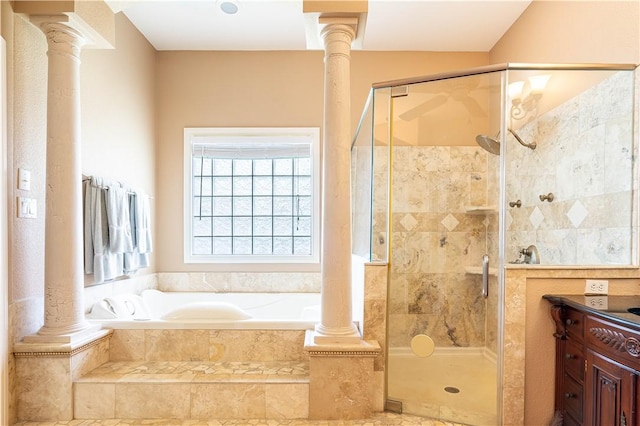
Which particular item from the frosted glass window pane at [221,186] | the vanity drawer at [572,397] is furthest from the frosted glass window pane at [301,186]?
the vanity drawer at [572,397]

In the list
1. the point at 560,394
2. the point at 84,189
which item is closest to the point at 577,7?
the point at 560,394

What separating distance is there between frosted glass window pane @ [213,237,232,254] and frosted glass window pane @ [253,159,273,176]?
0.74 m

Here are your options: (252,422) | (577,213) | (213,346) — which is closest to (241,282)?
(213,346)

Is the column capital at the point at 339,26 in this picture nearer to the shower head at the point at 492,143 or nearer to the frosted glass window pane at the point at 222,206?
the shower head at the point at 492,143

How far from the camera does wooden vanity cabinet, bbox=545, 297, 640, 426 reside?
1.44m

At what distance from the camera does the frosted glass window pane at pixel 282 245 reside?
3812mm

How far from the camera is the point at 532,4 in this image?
296cm

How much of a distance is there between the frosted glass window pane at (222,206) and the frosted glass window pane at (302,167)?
76 cm

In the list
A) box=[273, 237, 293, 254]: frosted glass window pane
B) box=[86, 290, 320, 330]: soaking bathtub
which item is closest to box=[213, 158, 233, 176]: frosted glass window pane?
box=[273, 237, 293, 254]: frosted glass window pane

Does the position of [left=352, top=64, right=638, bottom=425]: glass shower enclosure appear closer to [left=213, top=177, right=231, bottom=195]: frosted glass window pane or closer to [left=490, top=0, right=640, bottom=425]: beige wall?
[left=490, top=0, right=640, bottom=425]: beige wall

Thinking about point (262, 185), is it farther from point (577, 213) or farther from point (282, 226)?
point (577, 213)

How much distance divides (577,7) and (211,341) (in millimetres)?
3197

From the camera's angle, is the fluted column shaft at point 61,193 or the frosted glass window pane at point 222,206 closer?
the fluted column shaft at point 61,193

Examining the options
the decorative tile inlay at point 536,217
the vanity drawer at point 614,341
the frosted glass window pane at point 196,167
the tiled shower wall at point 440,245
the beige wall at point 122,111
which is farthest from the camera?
the frosted glass window pane at point 196,167
